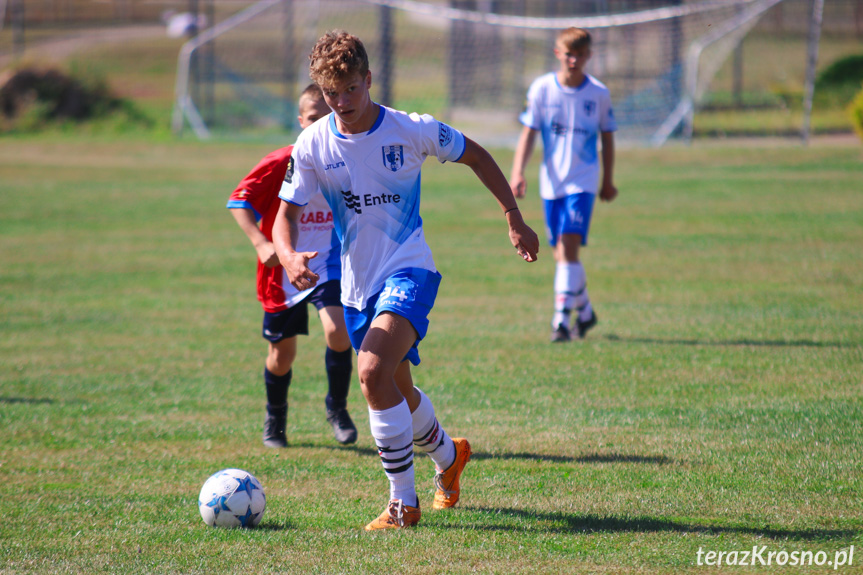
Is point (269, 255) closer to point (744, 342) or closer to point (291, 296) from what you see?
point (291, 296)

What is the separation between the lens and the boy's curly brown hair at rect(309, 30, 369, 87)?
3.85 metres

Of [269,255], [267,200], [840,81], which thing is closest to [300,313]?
[267,200]

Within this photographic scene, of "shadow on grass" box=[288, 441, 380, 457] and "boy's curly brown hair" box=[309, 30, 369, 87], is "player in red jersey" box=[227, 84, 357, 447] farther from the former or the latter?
"boy's curly brown hair" box=[309, 30, 369, 87]

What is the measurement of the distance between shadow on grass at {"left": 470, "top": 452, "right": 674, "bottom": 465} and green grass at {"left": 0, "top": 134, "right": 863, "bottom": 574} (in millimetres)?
18

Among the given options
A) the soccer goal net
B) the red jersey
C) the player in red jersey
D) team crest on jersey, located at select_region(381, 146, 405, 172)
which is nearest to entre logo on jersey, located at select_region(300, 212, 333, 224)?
the player in red jersey

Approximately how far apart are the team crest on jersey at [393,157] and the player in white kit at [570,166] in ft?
12.8

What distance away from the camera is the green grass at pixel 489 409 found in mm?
4008

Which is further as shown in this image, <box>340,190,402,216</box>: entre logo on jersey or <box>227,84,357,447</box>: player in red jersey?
<box>227,84,357,447</box>: player in red jersey

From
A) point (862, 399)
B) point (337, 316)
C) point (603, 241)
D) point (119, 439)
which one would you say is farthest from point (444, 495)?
point (603, 241)

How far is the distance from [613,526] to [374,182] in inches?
72.9

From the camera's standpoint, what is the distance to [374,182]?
163 inches

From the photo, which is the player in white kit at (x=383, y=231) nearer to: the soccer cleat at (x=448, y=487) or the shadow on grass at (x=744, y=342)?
the soccer cleat at (x=448, y=487)

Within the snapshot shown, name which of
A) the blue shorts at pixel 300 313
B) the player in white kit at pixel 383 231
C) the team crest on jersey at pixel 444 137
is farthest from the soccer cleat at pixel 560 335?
the team crest on jersey at pixel 444 137

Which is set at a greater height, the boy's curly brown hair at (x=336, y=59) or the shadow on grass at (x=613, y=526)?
the boy's curly brown hair at (x=336, y=59)
